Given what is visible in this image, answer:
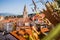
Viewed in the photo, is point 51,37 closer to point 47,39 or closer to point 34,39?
point 47,39

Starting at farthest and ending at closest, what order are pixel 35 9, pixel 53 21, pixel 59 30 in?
pixel 35 9 < pixel 53 21 < pixel 59 30

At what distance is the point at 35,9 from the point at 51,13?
0.41 ft

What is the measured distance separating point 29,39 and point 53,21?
0.12m

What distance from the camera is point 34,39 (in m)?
0.52

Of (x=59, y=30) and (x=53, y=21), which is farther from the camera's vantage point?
(x=53, y=21)

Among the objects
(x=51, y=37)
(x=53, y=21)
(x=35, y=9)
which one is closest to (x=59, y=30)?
(x=51, y=37)

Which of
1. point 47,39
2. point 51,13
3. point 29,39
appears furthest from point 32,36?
point 47,39

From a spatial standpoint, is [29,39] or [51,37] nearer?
[51,37]

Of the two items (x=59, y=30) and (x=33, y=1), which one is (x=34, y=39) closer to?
(x=33, y=1)

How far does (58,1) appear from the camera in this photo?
0.48 meters

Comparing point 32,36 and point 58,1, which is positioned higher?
point 58,1

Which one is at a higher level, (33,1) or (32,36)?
(33,1)

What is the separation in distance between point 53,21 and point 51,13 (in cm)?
2

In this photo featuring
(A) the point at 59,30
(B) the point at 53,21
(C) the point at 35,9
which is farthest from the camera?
(C) the point at 35,9
